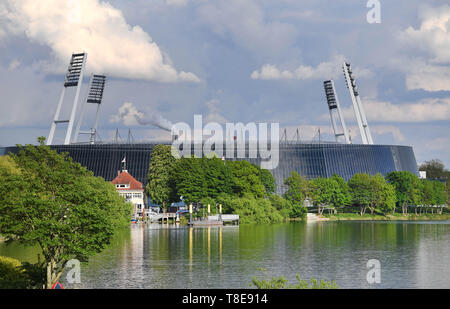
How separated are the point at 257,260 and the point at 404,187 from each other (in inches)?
4671

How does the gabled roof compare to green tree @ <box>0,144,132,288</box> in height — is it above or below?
above

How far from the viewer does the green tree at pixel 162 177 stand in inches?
5618

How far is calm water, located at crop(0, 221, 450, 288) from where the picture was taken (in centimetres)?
5025

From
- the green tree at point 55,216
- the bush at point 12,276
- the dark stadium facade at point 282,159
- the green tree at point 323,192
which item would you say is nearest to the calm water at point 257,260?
the bush at point 12,276

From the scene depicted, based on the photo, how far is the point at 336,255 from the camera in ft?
224

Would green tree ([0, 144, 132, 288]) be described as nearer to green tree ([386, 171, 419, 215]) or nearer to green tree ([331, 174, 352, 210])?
green tree ([331, 174, 352, 210])

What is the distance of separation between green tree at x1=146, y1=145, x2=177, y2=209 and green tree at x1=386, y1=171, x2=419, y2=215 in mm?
63933

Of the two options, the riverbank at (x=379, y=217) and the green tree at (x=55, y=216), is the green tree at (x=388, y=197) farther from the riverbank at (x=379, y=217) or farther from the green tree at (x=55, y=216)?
the green tree at (x=55, y=216)

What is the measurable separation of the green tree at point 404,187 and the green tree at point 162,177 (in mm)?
63933

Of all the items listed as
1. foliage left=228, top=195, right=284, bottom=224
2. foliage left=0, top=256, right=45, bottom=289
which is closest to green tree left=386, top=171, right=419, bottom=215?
foliage left=228, top=195, right=284, bottom=224

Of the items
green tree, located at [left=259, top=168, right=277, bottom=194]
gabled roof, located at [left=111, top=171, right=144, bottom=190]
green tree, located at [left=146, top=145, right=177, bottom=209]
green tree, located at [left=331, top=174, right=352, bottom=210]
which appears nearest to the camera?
green tree, located at [left=146, top=145, right=177, bottom=209]
